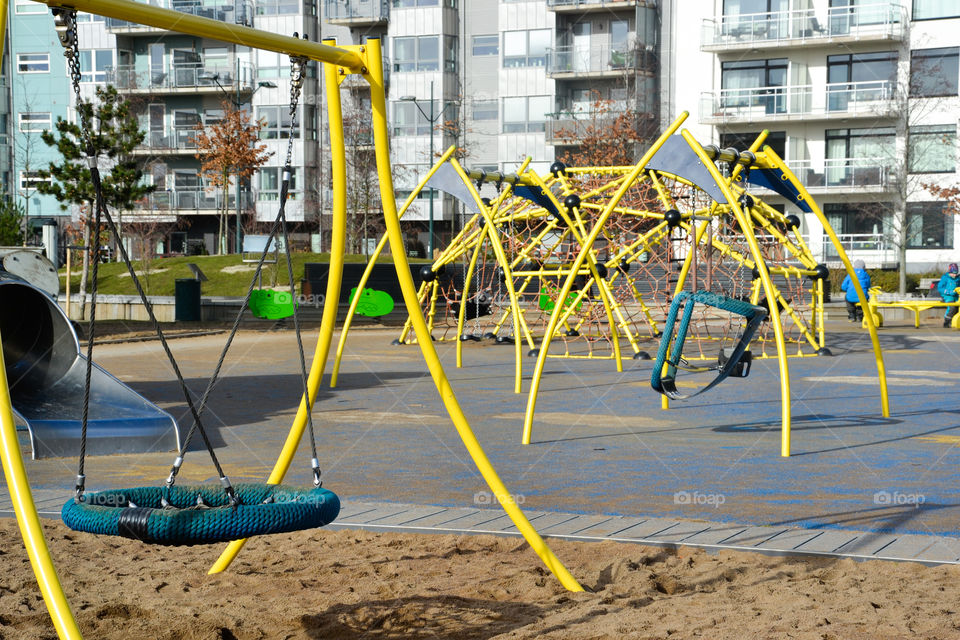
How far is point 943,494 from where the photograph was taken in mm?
7219

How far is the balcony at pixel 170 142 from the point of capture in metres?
55.2

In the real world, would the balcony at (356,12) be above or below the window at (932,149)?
above

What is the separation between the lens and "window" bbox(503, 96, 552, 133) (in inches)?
2084

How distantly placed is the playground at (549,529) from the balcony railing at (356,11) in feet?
144

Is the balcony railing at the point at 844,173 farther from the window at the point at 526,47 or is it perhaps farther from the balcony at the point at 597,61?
the window at the point at 526,47

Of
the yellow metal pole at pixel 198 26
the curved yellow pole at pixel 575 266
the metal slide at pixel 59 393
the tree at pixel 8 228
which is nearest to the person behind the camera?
the yellow metal pole at pixel 198 26

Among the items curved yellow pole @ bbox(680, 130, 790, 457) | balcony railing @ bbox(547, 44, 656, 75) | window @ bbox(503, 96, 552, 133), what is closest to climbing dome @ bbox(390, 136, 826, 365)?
curved yellow pole @ bbox(680, 130, 790, 457)

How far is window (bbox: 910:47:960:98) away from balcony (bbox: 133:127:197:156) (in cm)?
3302

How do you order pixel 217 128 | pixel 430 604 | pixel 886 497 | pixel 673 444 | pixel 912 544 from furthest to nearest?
1. pixel 217 128
2. pixel 673 444
3. pixel 886 497
4. pixel 912 544
5. pixel 430 604

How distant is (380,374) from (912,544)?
1062 cm

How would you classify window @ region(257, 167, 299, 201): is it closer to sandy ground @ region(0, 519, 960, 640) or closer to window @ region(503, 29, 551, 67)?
window @ region(503, 29, 551, 67)

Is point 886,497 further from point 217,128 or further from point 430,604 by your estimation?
point 217,128

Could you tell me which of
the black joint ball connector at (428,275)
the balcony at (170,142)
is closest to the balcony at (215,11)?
the balcony at (170,142)

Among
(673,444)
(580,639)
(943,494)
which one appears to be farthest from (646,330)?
(580,639)
